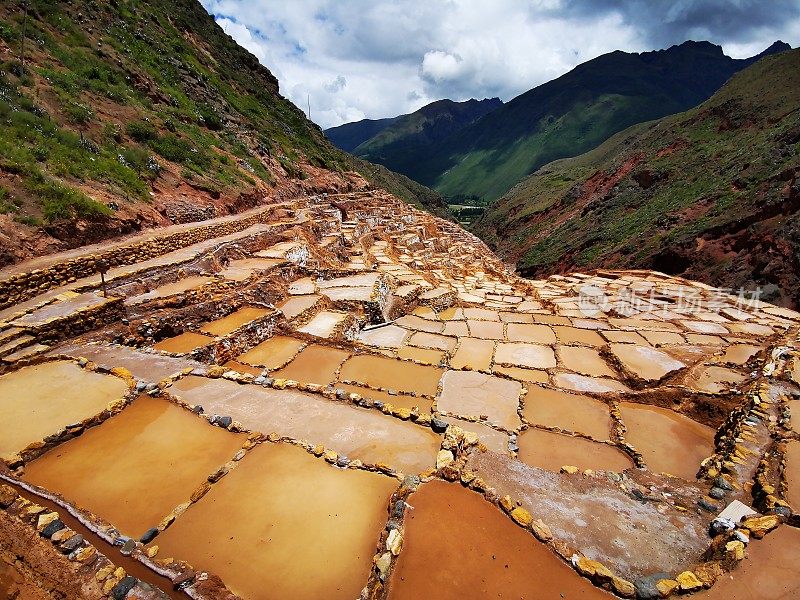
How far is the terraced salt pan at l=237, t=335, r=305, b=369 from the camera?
31.8ft

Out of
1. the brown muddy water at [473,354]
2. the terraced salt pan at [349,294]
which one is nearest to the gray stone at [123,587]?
the brown muddy water at [473,354]

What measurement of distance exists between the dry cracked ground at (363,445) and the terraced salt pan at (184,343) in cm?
6

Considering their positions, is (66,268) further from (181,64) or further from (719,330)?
(181,64)

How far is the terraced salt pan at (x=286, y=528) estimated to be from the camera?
389cm

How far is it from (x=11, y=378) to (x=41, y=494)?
12.1 ft

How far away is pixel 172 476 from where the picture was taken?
5184 mm

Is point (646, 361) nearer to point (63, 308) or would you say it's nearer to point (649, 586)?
point (649, 586)

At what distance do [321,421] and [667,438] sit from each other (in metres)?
6.62

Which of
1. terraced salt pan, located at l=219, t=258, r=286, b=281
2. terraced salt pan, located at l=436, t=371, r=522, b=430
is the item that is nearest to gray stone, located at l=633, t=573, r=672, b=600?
terraced salt pan, located at l=436, t=371, r=522, b=430

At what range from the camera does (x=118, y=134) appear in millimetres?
18484

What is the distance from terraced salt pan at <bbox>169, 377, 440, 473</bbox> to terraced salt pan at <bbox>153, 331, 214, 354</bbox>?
→ 90.8 inches

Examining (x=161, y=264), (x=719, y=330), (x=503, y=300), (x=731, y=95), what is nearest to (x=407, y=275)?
(x=503, y=300)

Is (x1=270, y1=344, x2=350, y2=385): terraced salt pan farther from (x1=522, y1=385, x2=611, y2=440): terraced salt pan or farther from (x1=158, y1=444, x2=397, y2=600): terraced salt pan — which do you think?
(x1=522, y1=385, x2=611, y2=440): terraced salt pan

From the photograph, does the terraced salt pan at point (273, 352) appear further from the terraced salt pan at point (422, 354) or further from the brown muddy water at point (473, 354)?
the brown muddy water at point (473, 354)
